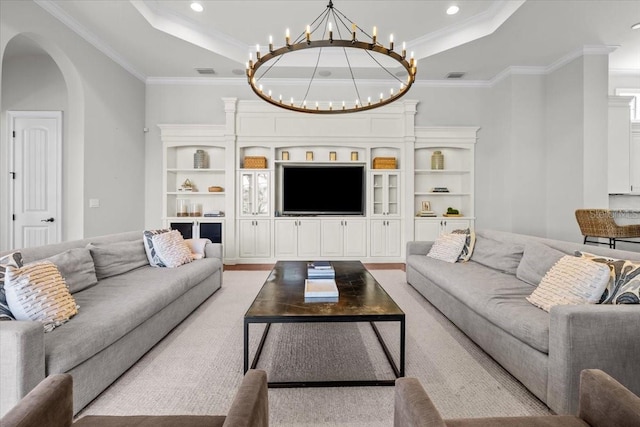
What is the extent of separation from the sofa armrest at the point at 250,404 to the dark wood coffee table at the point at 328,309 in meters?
0.75

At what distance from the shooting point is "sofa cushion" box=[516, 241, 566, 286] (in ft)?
7.77

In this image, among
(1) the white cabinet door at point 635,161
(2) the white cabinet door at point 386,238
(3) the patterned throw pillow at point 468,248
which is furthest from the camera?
(2) the white cabinet door at point 386,238

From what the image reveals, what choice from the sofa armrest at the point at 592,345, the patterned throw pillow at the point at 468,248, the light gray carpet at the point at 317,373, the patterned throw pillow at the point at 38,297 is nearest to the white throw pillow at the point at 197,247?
the light gray carpet at the point at 317,373

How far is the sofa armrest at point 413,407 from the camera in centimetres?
80

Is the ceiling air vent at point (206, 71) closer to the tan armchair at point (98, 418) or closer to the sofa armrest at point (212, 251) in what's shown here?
the sofa armrest at point (212, 251)

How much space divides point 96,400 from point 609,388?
7.30ft

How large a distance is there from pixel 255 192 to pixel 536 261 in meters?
4.19

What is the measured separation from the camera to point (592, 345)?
1.46m

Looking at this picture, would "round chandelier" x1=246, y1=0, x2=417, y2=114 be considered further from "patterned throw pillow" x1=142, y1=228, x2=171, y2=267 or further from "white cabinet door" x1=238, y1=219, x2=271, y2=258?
"white cabinet door" x1=238, y1=219, x2=271, y2=258

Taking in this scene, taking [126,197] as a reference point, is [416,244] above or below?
below

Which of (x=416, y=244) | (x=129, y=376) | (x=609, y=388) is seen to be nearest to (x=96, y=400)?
(x=129, y=376)

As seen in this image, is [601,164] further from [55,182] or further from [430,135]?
[55,182]

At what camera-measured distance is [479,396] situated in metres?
1.72

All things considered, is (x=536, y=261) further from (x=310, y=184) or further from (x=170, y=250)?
(x=310, y=184)
